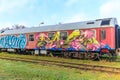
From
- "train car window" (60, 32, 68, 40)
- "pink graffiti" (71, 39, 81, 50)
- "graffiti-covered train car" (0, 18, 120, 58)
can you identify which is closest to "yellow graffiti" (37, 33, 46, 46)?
"graffiti-covered train car" (0, 18, 120, 58)

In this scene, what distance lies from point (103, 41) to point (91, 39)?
4.67 feet

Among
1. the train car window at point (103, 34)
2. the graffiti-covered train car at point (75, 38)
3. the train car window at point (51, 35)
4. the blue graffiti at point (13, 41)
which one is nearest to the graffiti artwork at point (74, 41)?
the graffiti-covered train car at point (75, 38)

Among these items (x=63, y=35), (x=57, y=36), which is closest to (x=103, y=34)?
(x=63, y=35)

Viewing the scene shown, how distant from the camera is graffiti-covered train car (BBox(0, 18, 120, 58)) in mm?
21281

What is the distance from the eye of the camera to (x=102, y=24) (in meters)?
21.8

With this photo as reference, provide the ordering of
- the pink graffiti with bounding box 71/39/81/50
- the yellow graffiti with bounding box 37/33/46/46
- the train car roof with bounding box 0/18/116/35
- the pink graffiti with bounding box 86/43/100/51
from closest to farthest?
the train car roof with bounding box 0/18/116/35 < the pink graffiti with bounding box 86/43/100/51 < the pink graffiti with bounding box 71/39/81/50 < the yellow graffiti with bounding box 37/33/46/46

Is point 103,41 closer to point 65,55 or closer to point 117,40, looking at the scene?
point 117,40

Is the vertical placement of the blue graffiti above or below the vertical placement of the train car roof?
below

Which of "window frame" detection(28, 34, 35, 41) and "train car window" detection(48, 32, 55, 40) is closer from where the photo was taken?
"train car window" detection(48, 32, 55, 40)

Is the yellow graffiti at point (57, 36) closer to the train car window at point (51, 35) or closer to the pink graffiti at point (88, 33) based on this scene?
the train car window at point (51, 35)

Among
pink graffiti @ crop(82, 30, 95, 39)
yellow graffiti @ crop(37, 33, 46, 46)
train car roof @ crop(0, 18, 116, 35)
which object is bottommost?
yellow graffiti @ crop(37, 33, 46, 46)

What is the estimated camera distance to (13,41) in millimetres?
33000

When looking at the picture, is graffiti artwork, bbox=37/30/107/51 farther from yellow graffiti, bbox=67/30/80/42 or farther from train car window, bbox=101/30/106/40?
train car window, bbox=101/30/106/40

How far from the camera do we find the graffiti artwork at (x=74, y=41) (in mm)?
22547
